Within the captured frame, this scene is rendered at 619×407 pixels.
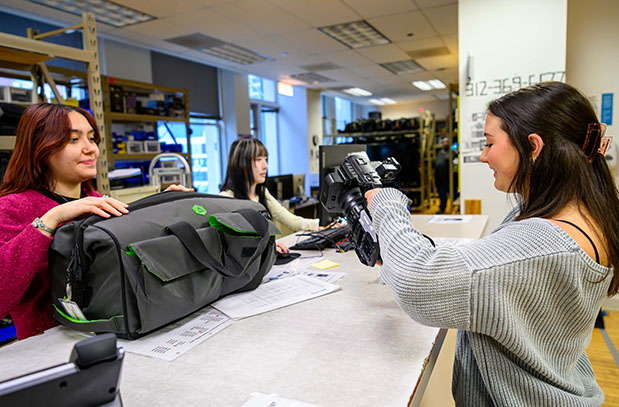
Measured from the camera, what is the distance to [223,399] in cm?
69

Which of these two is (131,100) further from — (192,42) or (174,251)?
(174,251)

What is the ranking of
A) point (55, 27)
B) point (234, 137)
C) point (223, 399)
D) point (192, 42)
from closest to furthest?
point (223, 399) → point (55, 27) → point (192, 42) → point (234, 137)

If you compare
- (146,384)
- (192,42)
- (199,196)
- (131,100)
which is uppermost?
(192,42)

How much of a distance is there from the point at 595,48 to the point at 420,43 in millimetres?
3006

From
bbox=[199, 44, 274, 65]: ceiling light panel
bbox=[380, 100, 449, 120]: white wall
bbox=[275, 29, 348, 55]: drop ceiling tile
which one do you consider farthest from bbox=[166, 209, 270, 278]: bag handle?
bbox=[380, 100, 449, 120]: white wall

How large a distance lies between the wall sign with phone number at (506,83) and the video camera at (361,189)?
237cm

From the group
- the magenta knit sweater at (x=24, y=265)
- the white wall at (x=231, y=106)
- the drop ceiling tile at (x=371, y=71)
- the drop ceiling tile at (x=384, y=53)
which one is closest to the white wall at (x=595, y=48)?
the drop ceiling tile at (x=384, y=53)

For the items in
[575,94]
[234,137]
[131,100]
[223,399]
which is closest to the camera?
[223,399]

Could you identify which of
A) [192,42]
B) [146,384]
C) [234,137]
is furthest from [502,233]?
[234,137]

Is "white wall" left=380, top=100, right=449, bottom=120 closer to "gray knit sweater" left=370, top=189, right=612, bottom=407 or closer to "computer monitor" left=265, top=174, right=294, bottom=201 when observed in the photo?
"computer monitor" left=265, top=174, right=294, bottom=201

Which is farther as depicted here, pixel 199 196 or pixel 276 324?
pixel 199 196

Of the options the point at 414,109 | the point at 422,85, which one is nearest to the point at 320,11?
the point at 422,85

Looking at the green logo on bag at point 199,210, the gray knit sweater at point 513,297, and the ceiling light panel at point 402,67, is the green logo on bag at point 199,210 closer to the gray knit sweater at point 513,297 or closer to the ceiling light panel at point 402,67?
the gray knit sweater at point 513,297

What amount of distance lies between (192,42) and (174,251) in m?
4.94
